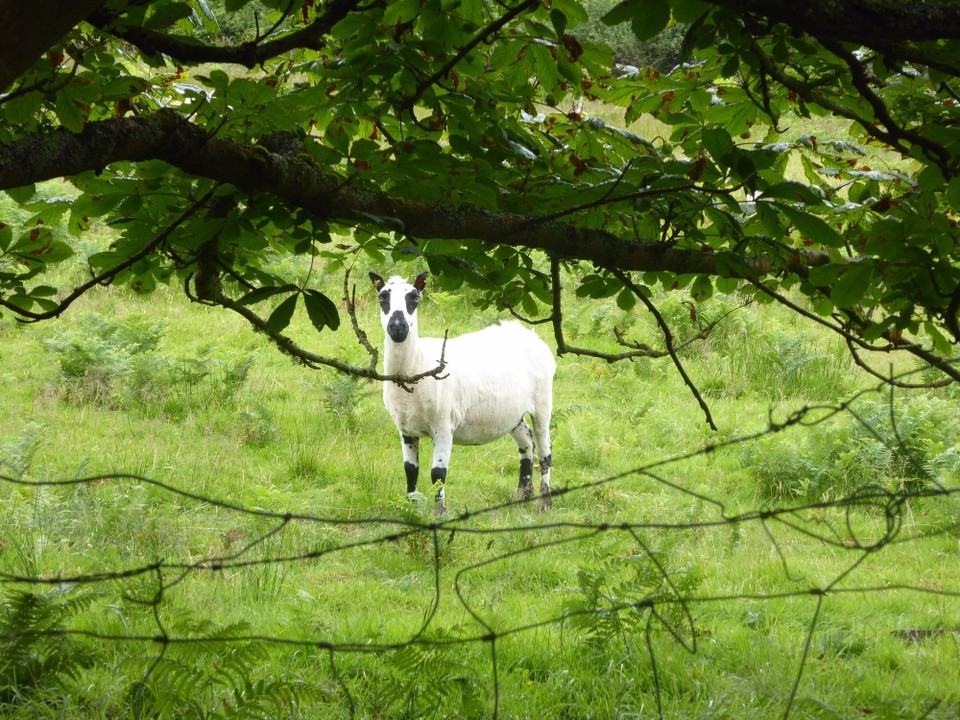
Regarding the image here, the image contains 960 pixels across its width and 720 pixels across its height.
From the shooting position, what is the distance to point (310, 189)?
2553 millimetres

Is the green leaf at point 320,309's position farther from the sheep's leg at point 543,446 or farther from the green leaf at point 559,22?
the sheep's leg at point 543,446

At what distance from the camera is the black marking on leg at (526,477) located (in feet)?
28.6

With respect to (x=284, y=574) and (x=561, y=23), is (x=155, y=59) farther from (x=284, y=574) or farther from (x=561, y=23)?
(x=284, y=574)

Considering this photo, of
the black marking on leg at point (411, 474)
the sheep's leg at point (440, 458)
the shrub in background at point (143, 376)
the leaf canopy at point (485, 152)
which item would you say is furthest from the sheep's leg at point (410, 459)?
the leaf canopy at point (485, 152)

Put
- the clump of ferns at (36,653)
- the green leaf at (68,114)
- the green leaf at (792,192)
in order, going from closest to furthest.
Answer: the green leaf at (68,114)
the green leaf at (792,192)
the clump of ferns at (36,653)

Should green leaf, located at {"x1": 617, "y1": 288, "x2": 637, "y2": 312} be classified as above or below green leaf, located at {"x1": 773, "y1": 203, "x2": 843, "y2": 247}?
below

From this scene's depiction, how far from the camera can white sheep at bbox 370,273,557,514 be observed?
8.15m

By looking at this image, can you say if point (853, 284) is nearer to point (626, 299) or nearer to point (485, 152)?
point (626, 299)

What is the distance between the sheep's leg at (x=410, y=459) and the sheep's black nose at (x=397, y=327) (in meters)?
0.90

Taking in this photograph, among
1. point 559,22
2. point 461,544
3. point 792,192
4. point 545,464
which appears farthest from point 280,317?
point 545,464

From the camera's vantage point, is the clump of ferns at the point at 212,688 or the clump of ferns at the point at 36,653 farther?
the clump of ferns at the point at 36,653

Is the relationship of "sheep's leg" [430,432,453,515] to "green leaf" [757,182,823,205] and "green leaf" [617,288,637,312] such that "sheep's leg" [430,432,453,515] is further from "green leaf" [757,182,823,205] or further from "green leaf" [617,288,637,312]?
"green leaf" [757,182,823,205]

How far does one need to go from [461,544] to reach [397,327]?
2077mm

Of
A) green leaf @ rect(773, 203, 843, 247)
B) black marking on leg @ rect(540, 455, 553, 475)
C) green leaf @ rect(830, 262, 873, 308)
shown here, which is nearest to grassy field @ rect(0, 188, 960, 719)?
black marking on leg @ rect(540, 455, 553, 475)
